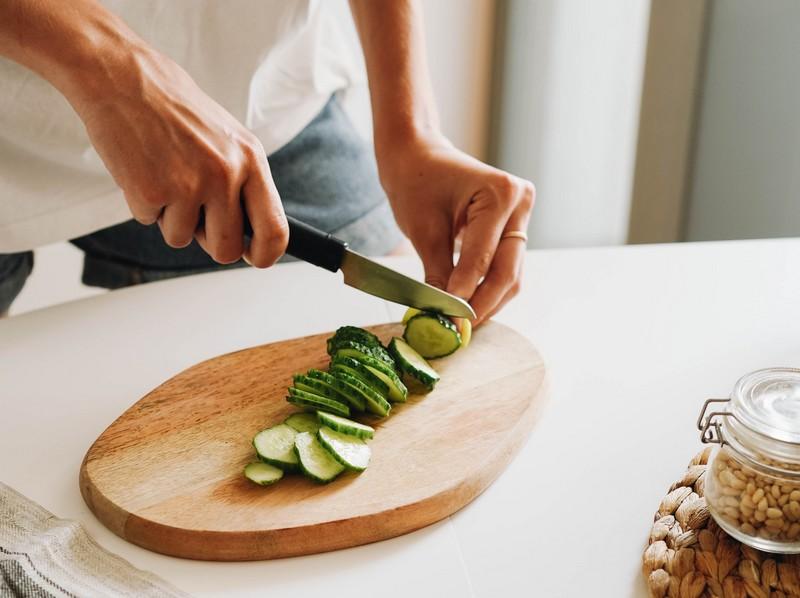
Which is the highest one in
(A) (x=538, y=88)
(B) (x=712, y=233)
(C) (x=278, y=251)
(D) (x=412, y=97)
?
(D) (x=412, y=97)

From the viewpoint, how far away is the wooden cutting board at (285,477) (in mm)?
1061

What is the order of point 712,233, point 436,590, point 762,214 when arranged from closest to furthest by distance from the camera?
1. point 436,590
2. point 762,214
3. point 712,233

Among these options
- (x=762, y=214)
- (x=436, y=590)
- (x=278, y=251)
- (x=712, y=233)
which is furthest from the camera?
(x=712, y=233)

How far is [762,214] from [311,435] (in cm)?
263

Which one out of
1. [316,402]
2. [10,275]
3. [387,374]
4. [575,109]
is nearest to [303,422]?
[316,402]

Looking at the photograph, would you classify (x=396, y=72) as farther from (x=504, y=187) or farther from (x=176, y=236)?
(x=176, y=236)

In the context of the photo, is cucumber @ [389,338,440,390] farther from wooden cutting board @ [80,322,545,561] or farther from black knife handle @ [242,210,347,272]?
black knife handle @ [242,210,347,272]

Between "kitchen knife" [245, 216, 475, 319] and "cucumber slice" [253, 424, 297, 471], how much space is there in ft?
0.93

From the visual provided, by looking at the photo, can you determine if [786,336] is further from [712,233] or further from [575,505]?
[712,233]

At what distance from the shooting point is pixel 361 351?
135 centimetres

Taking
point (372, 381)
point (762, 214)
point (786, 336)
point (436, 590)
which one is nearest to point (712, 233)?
point (762, 214)

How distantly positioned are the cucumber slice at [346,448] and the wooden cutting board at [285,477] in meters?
0.02

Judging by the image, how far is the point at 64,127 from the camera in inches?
64.2

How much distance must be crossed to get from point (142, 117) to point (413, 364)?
1.81 ft
